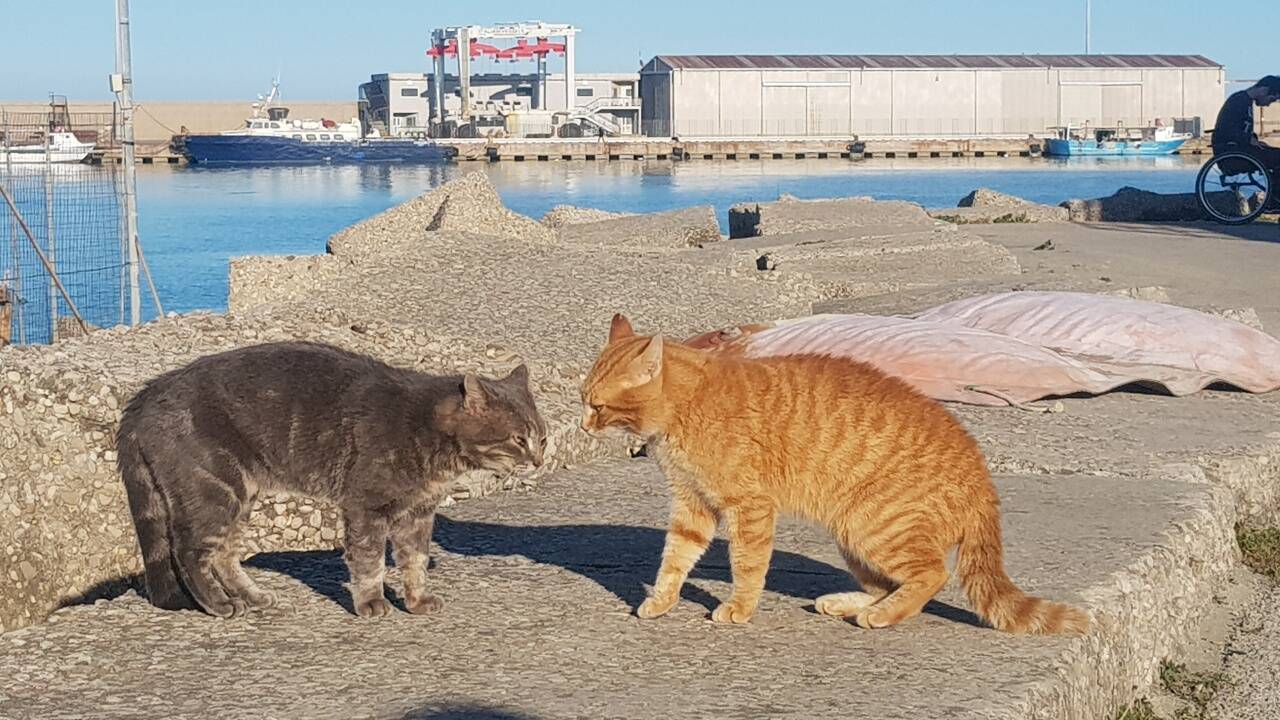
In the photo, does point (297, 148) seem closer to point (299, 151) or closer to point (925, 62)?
point (299, 151)

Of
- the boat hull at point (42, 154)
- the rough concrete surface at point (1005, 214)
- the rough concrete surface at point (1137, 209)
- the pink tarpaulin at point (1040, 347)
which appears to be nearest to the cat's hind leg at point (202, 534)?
the pink tarpaulin at point (1040, 347)

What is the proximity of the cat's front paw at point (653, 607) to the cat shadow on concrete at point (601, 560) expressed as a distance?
5.8 inches

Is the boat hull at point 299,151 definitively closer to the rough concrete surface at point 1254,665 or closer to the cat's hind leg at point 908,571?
the rough concrete surface at point 1254,665

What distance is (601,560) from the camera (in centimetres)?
478

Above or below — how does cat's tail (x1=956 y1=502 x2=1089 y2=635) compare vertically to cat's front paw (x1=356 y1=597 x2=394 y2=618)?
above

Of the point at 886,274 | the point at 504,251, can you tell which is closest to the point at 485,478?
the point at 504,251

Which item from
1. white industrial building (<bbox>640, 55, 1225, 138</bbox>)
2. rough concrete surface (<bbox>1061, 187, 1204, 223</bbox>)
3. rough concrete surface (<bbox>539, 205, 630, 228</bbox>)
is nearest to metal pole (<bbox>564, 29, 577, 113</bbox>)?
white industrial building (<bbox>640, 55, 1225, 138</bbox>)

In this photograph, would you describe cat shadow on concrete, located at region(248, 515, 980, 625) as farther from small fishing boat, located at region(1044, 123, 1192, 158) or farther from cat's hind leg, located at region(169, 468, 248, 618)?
small fishing boat, located at region(1044, 123, 1192, 158)

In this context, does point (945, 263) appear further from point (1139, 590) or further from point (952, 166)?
point (952, 166)

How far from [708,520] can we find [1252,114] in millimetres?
17601

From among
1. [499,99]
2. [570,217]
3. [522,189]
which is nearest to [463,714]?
[570,217]

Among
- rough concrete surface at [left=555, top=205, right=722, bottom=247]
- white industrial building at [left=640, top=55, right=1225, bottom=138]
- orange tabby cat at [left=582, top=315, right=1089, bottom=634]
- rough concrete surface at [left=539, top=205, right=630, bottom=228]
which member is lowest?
orange tabby cat at [left=582, top=315, right=1089, bottom=634]

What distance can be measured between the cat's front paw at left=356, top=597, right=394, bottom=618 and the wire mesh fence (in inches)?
307

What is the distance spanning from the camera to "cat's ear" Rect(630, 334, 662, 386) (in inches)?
158
